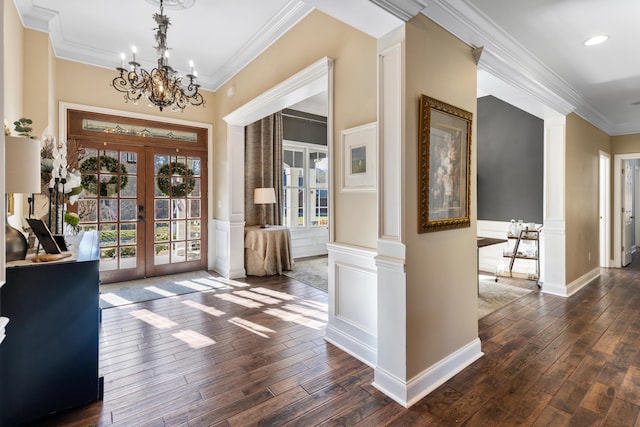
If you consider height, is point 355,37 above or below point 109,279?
above

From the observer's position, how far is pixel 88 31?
12.8 ft

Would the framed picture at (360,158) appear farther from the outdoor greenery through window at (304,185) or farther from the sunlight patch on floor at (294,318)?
the outdoor greenery through window at (304,185)

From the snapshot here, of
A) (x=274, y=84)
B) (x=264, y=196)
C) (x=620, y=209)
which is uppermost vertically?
(x=274, y=84)

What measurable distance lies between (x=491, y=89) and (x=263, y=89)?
2582mm

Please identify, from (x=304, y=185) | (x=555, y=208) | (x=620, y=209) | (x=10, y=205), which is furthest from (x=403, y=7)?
(x=620, y=209)

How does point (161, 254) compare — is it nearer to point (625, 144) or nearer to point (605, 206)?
point (605, 206)

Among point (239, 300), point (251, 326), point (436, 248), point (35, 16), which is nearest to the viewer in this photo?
point (436, 248)

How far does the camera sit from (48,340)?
186 cm

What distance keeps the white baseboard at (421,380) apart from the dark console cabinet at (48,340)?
1.86 m

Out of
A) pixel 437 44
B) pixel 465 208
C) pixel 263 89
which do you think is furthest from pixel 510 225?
pixel 263 89

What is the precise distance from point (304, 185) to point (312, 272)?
233cm

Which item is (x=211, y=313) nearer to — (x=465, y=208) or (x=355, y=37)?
(x=465, y=208)

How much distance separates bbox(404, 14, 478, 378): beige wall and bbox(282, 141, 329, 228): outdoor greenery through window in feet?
15.3

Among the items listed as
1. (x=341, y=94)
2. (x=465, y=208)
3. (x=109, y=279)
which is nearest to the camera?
(x=465, y=208)
